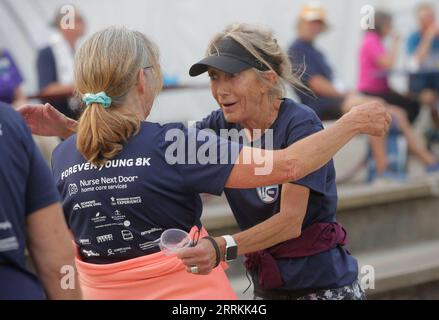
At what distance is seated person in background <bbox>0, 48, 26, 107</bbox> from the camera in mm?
6121

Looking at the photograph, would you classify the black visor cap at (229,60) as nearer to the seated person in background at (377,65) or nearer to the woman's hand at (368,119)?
the woman's hand at (368,119)

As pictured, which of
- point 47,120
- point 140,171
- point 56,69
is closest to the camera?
point 140,171

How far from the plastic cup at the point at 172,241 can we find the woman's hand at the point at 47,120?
2.26 ft

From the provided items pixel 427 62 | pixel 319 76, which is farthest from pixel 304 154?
pixel 427 62

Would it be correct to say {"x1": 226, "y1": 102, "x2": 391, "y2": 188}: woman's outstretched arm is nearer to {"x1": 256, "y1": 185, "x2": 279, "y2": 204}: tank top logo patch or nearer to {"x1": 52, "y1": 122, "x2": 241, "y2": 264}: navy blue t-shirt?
{"x1": 52, "y1": 122, "x2": 241, "y2": 264}: navy blue t-shirt

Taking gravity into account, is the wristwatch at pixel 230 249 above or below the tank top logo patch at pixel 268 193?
below

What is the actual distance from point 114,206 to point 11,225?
0.46m

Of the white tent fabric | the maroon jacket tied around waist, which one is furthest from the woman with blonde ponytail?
the white tent fabric

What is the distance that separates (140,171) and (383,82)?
231 inches

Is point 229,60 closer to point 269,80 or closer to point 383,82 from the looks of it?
point 269,80

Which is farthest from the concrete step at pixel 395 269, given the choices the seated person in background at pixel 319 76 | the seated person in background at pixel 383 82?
the seated person in background at pixel 383 82

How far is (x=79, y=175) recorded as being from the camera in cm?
250

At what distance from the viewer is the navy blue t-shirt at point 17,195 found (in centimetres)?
203

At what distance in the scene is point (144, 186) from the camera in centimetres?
243
